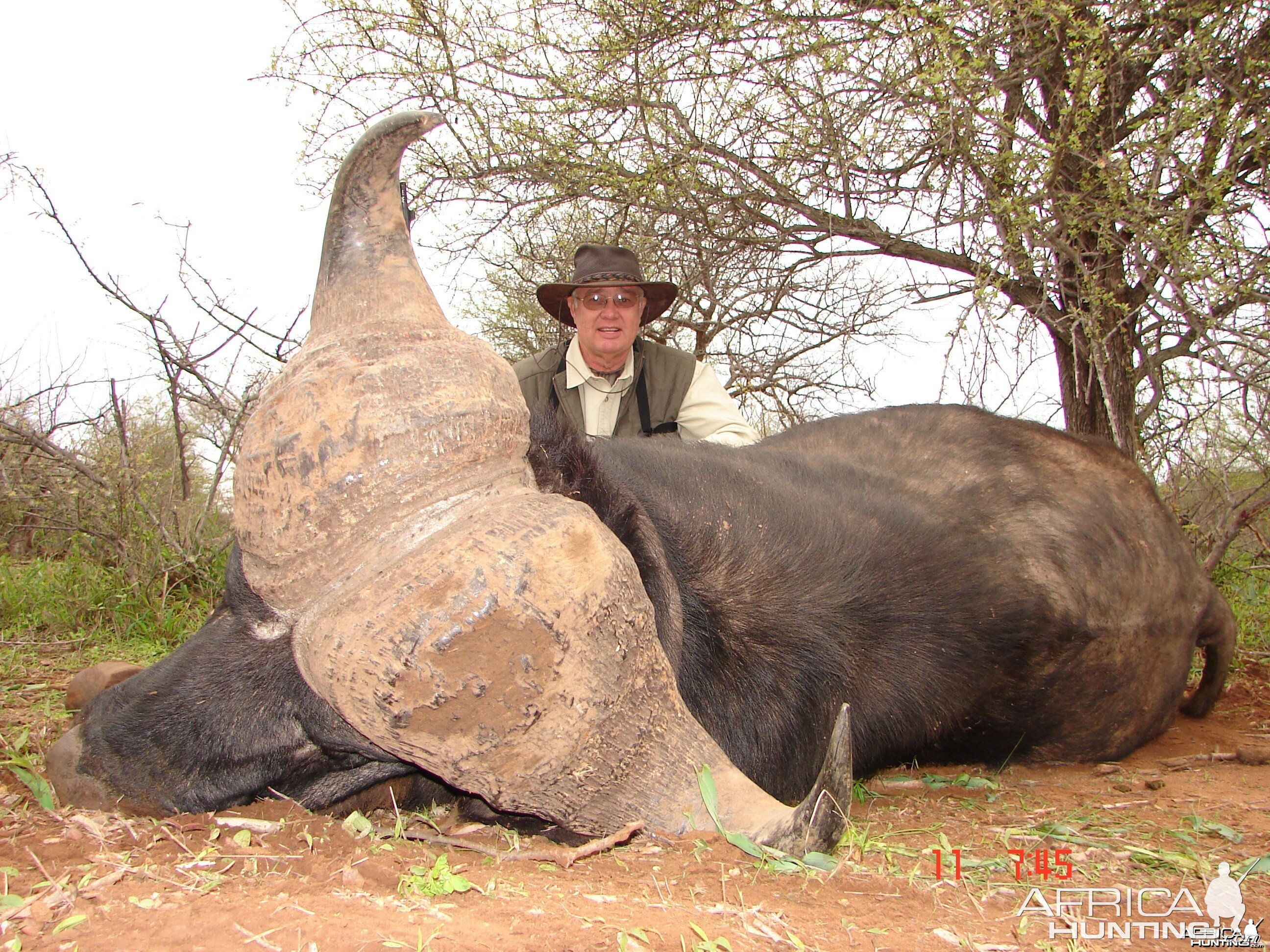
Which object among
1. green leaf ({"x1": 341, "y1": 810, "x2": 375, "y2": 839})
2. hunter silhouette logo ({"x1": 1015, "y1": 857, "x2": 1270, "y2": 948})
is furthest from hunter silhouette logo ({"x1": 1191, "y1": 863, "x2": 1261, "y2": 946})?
green leaf ({"x1": 341, "y1": 810, "x2": 375, "y2": 839})

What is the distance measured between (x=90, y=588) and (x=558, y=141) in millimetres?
3639

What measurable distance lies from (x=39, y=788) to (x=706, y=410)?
3.90 meters

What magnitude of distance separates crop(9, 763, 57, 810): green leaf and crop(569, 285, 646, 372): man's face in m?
3.53

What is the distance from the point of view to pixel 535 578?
5.33 feet

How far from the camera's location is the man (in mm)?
5246

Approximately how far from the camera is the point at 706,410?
5.46 m

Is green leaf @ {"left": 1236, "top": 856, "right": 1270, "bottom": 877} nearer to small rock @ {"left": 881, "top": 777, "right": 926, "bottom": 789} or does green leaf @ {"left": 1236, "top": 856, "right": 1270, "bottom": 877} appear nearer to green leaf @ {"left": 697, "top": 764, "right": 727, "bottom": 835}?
small rock @ {"left": 881, "top": 777, "right": 926, "bottom": 789}

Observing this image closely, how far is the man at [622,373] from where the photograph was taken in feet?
17.2

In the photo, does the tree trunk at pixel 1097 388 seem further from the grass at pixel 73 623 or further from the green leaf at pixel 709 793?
the grass at pixel 73 623

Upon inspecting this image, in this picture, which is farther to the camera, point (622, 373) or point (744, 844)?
point (622, 373)

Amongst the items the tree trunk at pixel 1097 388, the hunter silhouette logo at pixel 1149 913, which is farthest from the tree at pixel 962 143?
the hunter silhouette logo at pixel 1149 913

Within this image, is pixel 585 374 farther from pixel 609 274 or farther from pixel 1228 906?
pixel 1228 906
